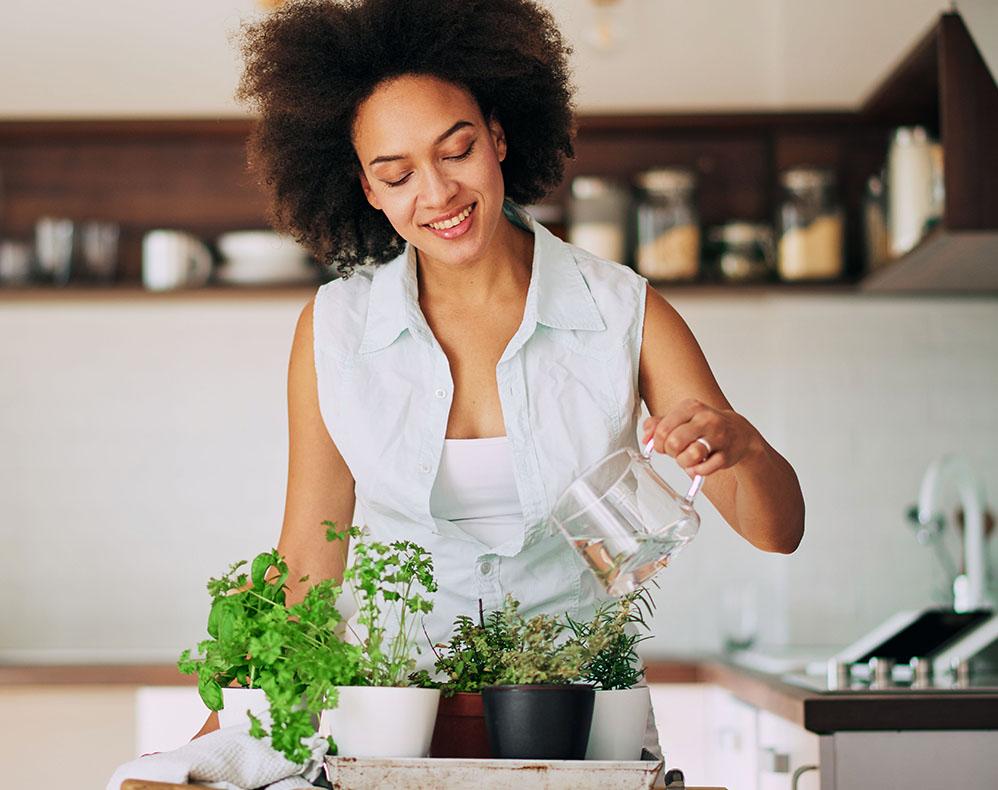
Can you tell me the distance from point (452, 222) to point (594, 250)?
1.99 meters

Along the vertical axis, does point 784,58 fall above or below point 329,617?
above

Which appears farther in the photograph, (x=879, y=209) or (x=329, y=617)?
(x=879, y=209)

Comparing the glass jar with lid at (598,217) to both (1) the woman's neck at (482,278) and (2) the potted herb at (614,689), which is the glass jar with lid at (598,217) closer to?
(1) the woman's neck at (482,278)

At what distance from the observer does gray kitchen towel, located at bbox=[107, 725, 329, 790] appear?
1083 millimetres

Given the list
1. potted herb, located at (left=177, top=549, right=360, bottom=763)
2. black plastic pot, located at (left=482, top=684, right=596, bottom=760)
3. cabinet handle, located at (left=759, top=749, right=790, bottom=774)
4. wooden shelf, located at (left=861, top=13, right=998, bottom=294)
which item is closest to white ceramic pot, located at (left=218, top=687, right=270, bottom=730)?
potted herb, located at (left=177, top=549, right=360, bottom=763)

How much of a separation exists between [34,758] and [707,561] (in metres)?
1.74

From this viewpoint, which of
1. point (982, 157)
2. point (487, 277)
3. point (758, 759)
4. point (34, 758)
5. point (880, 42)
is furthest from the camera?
point (880, 42)

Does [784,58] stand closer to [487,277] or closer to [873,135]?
[873,135]

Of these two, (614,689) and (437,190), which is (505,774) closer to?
(614,689)

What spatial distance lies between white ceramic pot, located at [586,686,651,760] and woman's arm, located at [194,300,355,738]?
55 centimetres

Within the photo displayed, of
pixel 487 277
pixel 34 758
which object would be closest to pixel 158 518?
pixel 34 758

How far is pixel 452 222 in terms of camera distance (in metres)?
1.58

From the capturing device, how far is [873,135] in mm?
3639

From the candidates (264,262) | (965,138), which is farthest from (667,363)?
(264,262)
